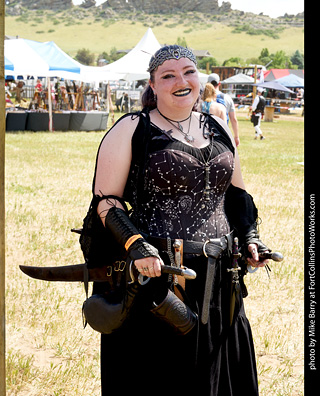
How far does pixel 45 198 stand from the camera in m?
9.38

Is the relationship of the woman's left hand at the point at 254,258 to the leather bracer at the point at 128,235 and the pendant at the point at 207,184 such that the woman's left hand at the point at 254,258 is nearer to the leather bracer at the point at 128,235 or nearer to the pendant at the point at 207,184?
the pendant at the point at 207,184

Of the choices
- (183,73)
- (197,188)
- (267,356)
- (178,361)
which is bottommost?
(267,356)

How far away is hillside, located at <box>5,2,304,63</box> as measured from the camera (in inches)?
5443

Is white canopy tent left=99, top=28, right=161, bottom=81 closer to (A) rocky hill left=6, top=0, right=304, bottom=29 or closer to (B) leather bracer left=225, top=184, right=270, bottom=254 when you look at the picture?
(B) leather bracer left=225, top=184, right=270, bottom=254

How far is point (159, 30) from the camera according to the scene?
158 meters

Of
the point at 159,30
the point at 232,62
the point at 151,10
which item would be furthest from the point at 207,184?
the point at 151,10

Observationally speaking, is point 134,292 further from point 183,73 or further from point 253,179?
point 253,179

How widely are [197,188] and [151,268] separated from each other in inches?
21.0

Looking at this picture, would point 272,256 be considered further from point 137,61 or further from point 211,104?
point 137,61

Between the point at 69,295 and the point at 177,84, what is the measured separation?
3.02 meters

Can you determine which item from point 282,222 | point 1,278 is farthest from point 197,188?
point 282,222

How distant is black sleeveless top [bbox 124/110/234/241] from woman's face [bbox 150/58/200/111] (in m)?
0.16

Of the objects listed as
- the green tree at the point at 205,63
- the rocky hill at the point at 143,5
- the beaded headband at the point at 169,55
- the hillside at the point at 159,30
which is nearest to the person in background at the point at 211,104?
the beaded headband at the point at 169,55

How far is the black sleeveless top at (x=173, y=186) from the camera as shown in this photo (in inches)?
108
